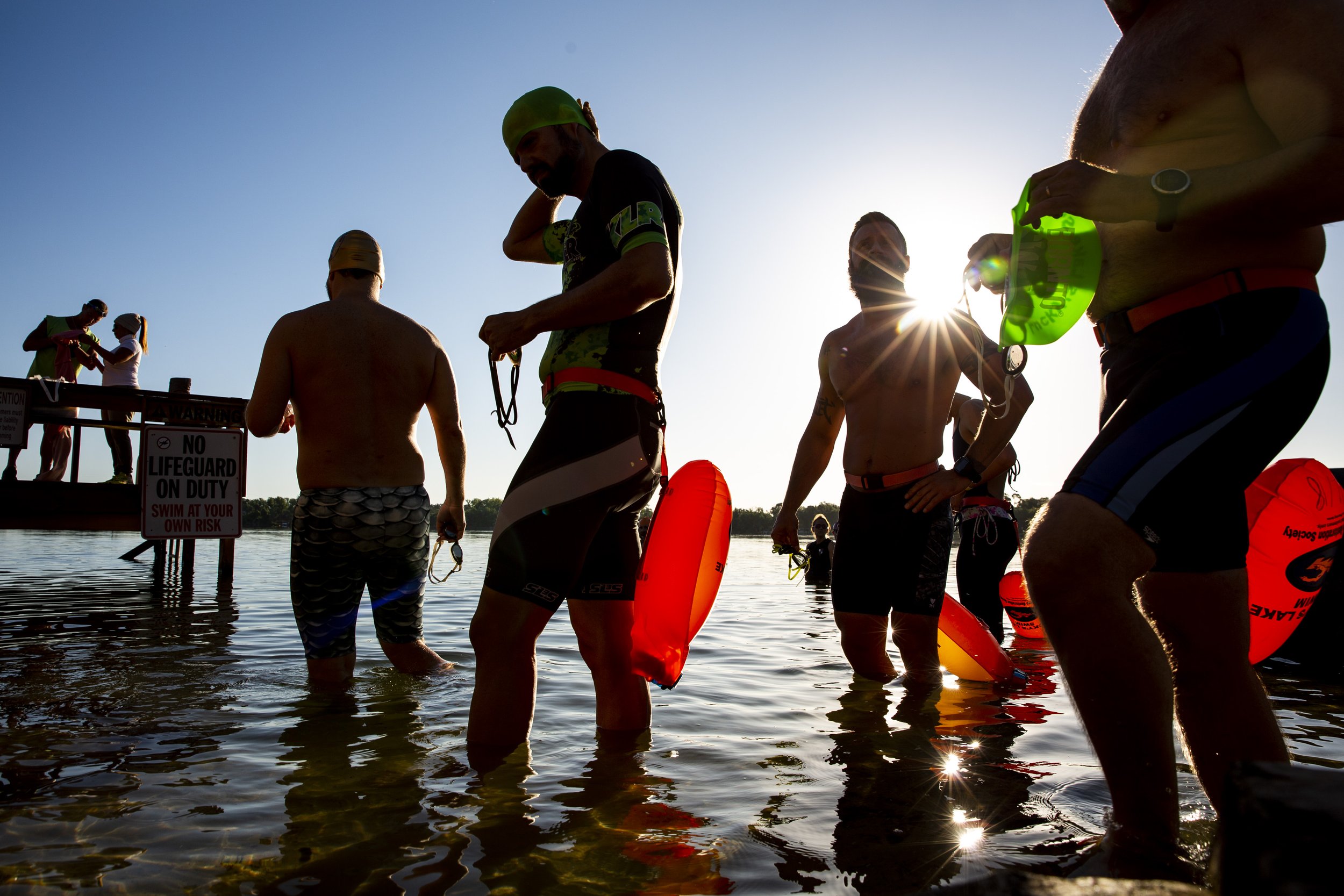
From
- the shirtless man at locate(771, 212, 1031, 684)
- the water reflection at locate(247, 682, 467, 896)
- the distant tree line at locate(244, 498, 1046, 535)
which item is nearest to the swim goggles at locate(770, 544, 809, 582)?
the shirtless man at locate(771, 212, 1031, 684)

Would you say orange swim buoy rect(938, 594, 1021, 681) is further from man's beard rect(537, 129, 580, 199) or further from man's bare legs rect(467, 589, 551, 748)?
man's beard rect(537, 129, 580, 199)

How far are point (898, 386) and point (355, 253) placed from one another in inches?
106

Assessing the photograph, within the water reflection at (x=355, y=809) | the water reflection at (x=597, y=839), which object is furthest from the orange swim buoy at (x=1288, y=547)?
the water reflection at (x=355, y=809)

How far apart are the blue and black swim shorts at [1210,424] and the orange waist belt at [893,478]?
2.15 metres

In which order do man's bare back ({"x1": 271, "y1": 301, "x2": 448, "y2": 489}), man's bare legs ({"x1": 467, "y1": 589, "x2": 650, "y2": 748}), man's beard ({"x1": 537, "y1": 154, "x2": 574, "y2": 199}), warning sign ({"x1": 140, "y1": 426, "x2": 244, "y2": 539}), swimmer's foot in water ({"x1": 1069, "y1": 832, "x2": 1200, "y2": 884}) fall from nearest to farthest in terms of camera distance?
swimmer's foot in water ({"x1": 1069, "y1": 832, "x2": 1200, "y2": 884}) < man's bare legs ({"x1": 467, "y1": 589, "x2": 650, "y2": 748}) < man's beard ({"x1": 537, "y1": 154, "x2": 574, "y2": 199}) < man's bare back ({"x1": 271, "y1": 301, "x2": 448, "y2": 489}) < warning sign ({"x1": 140, "y1": 426, "x2": 244, "y2": 539})

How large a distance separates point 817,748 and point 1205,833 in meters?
1.32

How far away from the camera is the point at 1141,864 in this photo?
1395mm

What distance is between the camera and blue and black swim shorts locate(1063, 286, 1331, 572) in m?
1.54

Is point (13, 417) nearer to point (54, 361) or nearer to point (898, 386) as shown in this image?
point (54, 361)

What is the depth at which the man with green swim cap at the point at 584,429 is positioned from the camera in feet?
7.51

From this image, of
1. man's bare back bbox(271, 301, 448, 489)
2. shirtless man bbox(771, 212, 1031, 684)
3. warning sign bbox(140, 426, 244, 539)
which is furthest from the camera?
warning sign bbox(140, 426, 244, 539)

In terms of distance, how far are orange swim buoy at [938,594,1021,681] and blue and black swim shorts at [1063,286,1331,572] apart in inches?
104

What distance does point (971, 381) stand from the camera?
4.07m

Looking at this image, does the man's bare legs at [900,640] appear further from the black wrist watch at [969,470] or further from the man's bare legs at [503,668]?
the man's bare legs at [503,668]
